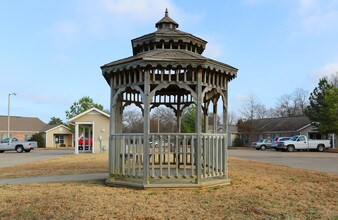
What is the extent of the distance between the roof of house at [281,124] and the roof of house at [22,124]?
35.7m

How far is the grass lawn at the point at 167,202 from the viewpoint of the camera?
223 inches

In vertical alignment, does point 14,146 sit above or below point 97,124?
below

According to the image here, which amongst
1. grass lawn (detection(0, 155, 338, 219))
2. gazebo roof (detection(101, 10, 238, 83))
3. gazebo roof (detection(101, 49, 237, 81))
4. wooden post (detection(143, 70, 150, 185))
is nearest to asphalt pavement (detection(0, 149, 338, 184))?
grass lawn (detection(0, 155, 338, 219))

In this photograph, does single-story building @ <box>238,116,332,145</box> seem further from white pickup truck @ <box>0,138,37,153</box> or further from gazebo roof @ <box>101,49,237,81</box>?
gazebo roof @ <box>101,49,237,81</box>

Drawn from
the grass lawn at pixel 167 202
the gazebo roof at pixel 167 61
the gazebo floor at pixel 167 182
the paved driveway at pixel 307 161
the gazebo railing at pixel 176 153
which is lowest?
the paved driveway at pixel 307 161

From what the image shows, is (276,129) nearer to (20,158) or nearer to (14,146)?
(14,146)

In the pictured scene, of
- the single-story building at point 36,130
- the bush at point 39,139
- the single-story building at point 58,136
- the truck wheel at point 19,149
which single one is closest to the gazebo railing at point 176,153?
the truck wheel at point 19,149

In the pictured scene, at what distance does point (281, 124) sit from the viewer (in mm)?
47688

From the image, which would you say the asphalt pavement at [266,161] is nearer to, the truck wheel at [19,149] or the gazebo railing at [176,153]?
the gazebo railing at [176,153]

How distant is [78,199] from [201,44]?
5.87 metres

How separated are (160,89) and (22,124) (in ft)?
175

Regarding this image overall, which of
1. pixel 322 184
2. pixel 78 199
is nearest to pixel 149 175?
pixel 78 199

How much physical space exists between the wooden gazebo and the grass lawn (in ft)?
1.66

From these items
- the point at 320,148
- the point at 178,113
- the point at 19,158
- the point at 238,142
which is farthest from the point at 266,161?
the point at 238,142
